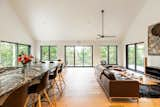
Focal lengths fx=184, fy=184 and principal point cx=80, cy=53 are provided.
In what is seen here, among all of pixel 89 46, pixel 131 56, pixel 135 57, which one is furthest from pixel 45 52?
pixel 135 57

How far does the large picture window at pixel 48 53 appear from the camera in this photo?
16.9 meters

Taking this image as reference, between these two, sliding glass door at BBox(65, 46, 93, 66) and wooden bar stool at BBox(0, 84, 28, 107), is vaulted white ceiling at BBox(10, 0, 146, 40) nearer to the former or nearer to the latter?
sliding glass door at BBox(65, 46, 93, 66)

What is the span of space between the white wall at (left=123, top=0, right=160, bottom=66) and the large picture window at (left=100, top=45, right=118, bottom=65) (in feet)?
11.7

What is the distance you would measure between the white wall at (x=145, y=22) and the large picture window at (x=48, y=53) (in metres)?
7.12

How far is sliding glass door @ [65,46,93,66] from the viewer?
1684 cm

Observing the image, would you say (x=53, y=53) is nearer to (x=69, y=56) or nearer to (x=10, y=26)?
(x=69, y=56)

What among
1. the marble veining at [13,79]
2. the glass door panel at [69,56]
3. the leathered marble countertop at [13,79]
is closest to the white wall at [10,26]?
the glass door panel at [69,56]

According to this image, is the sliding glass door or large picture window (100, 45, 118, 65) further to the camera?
the sliding glass door

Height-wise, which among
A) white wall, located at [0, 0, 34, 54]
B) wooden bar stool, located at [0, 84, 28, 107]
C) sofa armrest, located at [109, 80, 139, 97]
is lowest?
sofa armrest, located at [109, 80, 139, 97]

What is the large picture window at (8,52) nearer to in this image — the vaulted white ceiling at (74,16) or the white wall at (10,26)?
the white wall at (10,26)

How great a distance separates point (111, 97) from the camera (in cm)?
513

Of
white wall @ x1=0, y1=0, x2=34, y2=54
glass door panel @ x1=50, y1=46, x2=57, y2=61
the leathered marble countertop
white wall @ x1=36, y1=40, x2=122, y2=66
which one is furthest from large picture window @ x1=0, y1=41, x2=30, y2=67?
the leathered marble countertop

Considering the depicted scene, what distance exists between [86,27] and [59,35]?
114 inches

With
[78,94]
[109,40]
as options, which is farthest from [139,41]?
[78,94]
